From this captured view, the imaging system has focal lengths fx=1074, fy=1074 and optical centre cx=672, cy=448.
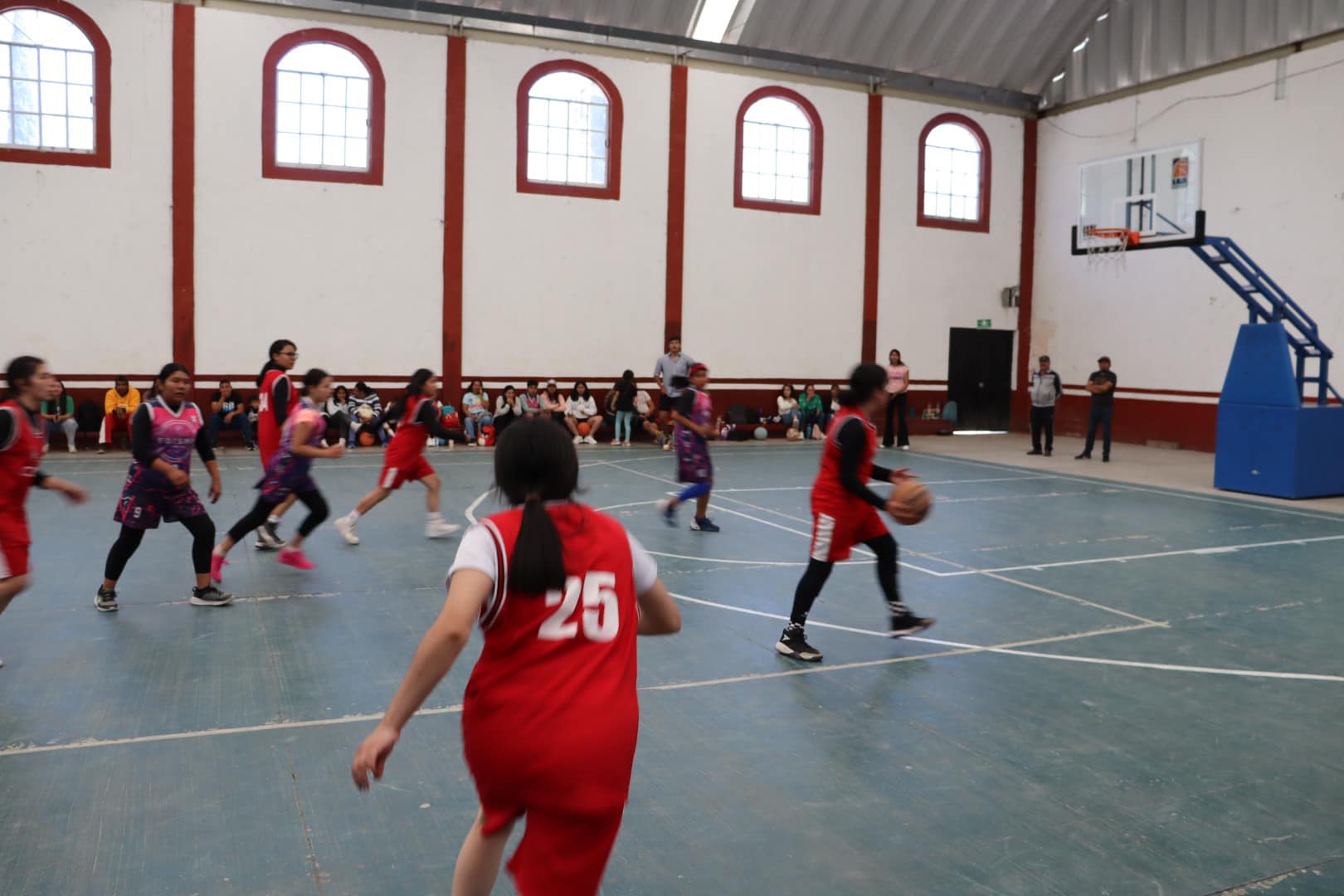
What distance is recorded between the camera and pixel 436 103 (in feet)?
62.5

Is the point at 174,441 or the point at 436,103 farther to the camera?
the point at 436,103

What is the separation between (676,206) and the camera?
68.5 feet

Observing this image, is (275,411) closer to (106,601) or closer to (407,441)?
(407,441)

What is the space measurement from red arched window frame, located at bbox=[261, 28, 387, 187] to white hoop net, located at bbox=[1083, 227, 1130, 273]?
13011 millimetres

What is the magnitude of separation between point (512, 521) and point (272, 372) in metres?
7.66

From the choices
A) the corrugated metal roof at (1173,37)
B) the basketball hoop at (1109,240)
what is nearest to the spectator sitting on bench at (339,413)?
the basketball hoop at (1109,240)

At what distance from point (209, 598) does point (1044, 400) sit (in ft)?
50.2

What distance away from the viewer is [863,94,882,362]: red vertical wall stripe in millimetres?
22562

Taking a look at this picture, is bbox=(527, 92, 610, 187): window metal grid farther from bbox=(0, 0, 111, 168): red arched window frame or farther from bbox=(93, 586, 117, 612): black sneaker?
bbox=(93, 586, 117, 612): black sneaker

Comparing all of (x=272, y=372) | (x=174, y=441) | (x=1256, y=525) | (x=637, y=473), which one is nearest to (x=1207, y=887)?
(x=174, y=441)

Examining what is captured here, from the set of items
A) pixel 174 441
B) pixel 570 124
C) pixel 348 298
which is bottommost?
pixel 174 441

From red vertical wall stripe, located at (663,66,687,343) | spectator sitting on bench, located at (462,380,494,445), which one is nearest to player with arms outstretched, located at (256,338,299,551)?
spectator sitting on bench, located at (462,380,494,445)

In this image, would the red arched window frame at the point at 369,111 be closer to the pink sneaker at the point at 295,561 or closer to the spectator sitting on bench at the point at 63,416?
the spectator sitting on bench at the point at 63,416

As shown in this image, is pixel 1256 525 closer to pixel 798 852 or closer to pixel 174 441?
pixel 798 852
